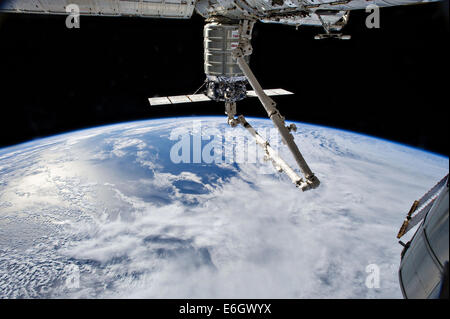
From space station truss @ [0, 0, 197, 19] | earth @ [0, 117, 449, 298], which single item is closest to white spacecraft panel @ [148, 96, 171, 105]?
space station truss @ [0, 0, 197, 19]

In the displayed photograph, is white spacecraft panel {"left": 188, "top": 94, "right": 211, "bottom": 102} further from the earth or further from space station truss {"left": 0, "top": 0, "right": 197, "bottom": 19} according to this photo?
the earth

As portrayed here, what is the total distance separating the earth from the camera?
9.38 metres

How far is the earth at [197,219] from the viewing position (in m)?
9.38

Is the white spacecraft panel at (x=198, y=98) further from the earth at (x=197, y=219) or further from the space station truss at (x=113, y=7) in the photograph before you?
the earth at (x=197, y=219)

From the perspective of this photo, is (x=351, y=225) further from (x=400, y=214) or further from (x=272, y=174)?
(x=272, y=174)

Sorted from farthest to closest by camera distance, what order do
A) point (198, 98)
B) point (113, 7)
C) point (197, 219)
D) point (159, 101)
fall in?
point (197, 219) → point (198, 98) → point (159, 101) → point (113, 7)

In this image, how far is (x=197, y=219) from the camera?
47.8 ft

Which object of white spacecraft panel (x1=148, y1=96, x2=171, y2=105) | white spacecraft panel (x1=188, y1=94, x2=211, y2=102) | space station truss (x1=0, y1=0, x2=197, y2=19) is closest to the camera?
space station truss (x1=0, y1=0, x2=197, y2=19)

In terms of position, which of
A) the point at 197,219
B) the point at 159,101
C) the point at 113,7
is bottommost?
the point at 197,219

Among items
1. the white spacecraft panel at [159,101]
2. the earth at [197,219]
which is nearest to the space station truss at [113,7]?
the white spacecraft panel at [159,101]

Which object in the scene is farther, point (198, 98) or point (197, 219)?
point (197, 219)

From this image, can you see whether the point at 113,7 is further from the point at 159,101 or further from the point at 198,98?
the point at 198,98

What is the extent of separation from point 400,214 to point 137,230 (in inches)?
760

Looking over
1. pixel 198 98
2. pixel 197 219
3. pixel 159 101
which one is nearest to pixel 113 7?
pixel 159 101
